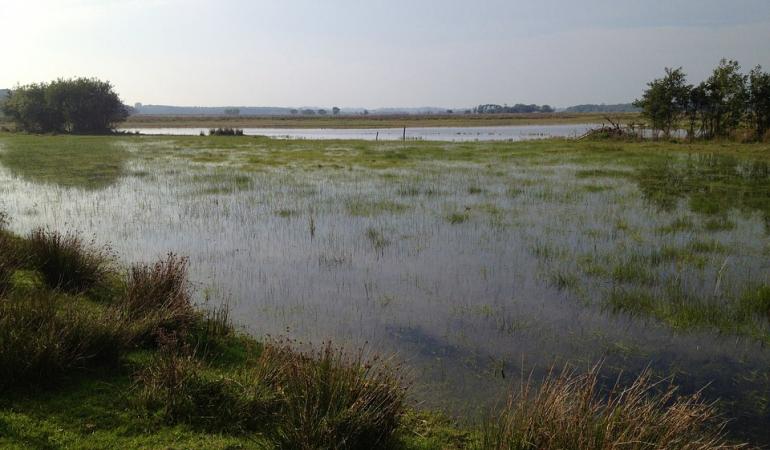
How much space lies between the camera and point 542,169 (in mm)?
28297

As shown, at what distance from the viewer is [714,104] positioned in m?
39.9

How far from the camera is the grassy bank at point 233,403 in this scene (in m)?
4.48

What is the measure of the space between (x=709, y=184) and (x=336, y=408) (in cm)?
2148

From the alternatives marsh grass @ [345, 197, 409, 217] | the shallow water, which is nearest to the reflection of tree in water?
marsh grass @ [345, 197, 409, 217]

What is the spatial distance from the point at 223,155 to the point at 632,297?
110ft

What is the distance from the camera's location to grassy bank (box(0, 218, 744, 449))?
4.48 m

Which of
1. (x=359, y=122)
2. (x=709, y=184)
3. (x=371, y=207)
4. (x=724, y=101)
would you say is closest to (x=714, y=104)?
(x=724, y=101)

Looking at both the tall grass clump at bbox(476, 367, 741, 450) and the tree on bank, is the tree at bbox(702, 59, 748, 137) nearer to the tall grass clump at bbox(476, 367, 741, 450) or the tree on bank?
the tall grass clump at bbox(476, 367, 741, 450)

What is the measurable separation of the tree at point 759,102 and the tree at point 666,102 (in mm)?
4843

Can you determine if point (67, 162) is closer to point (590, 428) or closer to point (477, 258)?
point (477, 258)

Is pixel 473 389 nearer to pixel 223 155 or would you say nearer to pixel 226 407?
pixel 226 407

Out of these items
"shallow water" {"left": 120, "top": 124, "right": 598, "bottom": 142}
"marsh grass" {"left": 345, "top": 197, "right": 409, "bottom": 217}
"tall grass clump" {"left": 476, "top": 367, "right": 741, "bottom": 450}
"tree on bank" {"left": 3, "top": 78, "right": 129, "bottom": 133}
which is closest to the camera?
"tall grass clump" {"left": 476, "top": 367, "right": 741, "bottom": 450}

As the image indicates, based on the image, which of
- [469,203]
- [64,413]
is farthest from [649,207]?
[64,413]

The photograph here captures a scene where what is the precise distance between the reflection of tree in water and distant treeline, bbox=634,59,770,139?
9.62 meters
